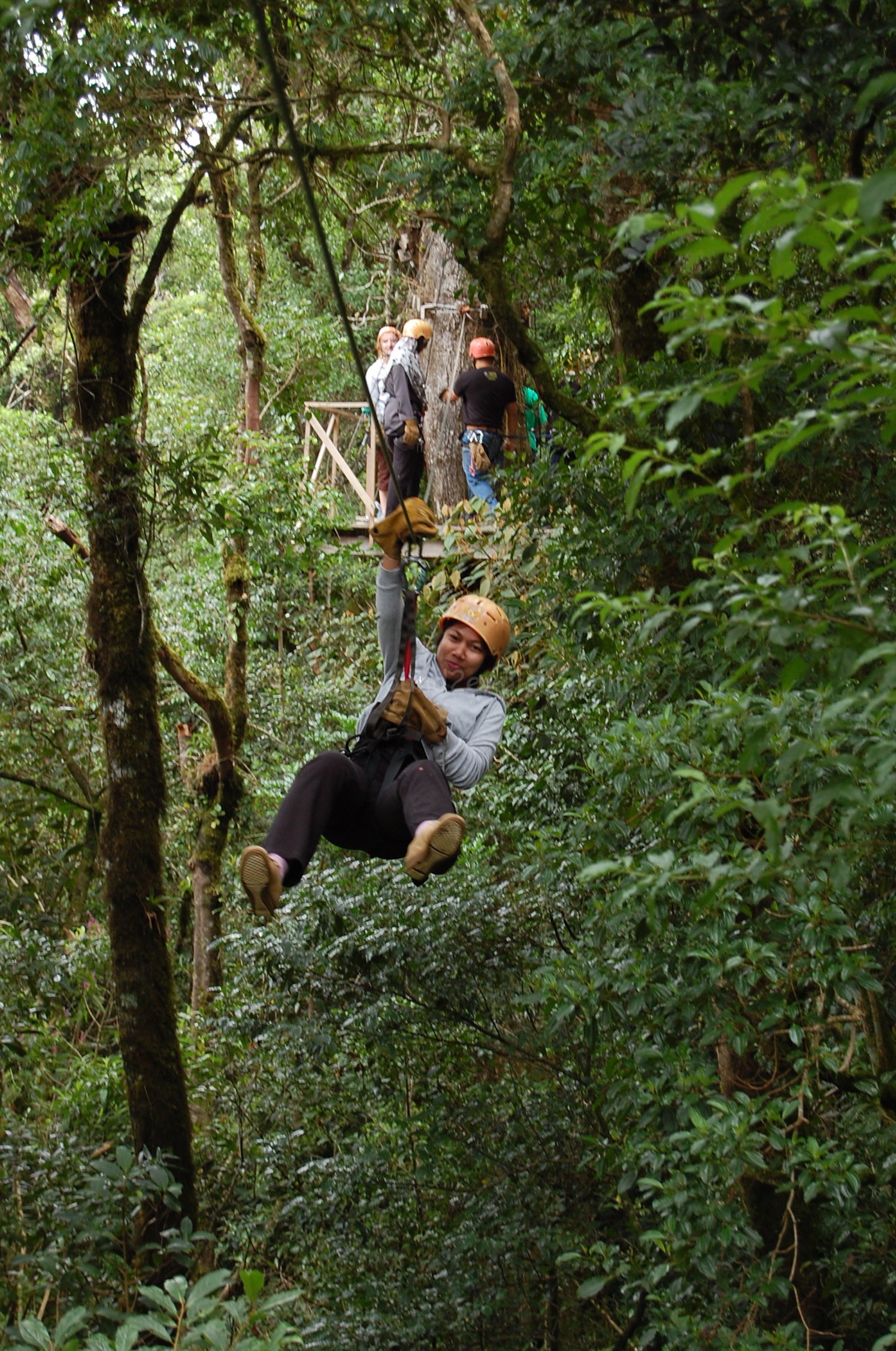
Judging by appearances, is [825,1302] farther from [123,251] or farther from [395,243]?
[395,243]

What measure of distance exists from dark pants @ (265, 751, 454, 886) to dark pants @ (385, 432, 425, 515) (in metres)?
4.81

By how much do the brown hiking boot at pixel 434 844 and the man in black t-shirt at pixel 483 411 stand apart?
5491 mm

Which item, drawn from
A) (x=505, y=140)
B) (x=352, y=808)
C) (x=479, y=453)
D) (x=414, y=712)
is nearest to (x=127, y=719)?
(x=352, y=808)

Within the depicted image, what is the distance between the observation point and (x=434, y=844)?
3809mm

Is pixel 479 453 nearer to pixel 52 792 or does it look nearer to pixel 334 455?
pixel 334 455

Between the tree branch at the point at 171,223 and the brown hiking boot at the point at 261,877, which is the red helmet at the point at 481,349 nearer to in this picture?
the tree branch at the point at 171,223

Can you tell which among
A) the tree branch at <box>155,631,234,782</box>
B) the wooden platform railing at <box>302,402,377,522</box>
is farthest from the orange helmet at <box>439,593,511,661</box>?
the wooden platform railing at <box>302,402,377,522</box>

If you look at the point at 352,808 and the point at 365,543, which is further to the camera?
the point at 365,543

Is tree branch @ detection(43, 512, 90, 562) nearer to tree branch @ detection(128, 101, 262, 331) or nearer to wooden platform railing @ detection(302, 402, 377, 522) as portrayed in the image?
tree branch @ detection(128, 101, 262, 331)

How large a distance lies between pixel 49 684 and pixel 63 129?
425 centimetres

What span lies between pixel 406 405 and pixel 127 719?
3.89m

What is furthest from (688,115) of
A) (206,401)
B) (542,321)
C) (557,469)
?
(206,401)

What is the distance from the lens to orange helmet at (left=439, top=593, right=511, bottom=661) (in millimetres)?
4586

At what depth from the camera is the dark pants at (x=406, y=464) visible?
8.84 meters
